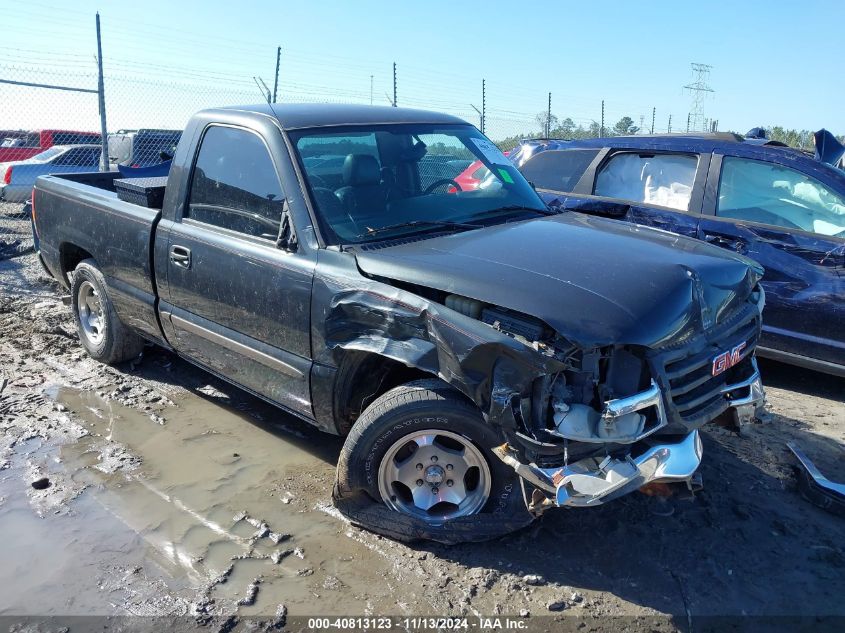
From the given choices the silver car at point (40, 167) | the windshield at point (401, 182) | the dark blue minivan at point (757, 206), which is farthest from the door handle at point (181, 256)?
the silver car at point (40, 167)

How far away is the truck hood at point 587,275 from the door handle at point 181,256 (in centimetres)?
125

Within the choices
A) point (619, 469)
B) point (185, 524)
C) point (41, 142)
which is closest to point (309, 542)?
point (185, 524)

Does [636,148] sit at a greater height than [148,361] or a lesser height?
greater

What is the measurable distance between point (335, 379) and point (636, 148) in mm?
3817

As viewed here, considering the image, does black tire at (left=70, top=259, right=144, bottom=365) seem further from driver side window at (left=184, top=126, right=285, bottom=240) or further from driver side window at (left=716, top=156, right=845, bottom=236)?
driver side window at (left=716, top=156, right=845, bottom=236)

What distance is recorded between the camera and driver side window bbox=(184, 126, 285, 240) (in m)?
3.59

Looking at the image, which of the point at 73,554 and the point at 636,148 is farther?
the point at 636,148

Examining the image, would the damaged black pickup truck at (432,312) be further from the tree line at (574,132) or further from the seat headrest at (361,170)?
the tree line at (574,132)

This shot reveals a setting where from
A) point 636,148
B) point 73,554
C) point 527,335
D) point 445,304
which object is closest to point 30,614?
point 73,554

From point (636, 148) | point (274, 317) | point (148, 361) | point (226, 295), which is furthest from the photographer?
point (636, 148)

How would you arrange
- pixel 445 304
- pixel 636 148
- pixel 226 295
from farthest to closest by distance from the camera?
pixel 636 148 → pixel 226 295 → pixel 445 304

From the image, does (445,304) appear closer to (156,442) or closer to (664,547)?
(664,547)

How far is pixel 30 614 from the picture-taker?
9.08 ft

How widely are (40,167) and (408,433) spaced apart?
12.1 metres
